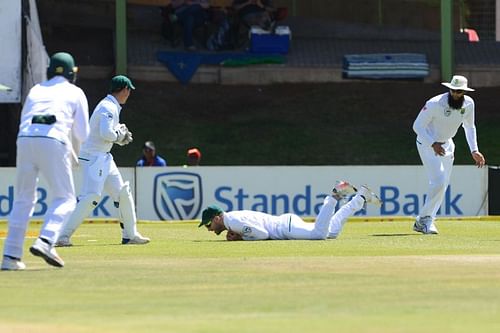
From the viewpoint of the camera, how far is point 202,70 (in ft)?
119

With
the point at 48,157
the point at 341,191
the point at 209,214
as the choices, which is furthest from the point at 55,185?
the point at 341,191

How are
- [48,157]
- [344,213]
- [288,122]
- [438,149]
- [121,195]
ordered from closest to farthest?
[48,157] → [121,195] → [344,213] → [438,149] → [288,122]

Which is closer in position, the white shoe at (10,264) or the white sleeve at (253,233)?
the white shoe at (10,264)

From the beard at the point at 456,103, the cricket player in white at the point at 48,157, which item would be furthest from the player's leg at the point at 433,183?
the cricket player in white at the point at 48,157

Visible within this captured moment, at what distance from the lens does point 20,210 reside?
11844mm

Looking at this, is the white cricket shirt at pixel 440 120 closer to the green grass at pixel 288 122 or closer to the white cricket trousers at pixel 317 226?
the white cricket trousers at pixel 317 226

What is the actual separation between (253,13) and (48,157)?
25715 mm

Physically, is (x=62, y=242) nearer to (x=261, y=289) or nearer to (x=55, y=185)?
(x=55, y=185)

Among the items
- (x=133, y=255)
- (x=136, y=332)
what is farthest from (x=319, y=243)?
(x=136, y=332)

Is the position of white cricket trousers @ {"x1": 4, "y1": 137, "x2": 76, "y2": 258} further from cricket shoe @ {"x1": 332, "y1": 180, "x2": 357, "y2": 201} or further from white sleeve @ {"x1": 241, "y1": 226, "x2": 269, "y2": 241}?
cricket shoe @ {"x1": 332, "y1": 180, "x2": 357, "y2": 201}

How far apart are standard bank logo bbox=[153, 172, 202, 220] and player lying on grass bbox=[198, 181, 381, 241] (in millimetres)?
8108

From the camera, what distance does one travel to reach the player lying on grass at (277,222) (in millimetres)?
15594

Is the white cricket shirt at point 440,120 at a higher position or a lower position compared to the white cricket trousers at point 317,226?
higher

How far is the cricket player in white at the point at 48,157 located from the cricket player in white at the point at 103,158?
2953mm
